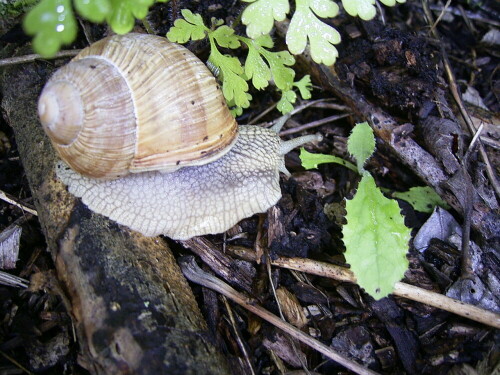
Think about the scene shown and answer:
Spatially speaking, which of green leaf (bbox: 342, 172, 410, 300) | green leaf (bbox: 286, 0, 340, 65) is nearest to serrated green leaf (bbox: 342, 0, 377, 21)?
green leaf (bbox: 286, 0, 340, 65)

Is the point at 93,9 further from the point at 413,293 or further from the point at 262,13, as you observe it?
the point at 413,293

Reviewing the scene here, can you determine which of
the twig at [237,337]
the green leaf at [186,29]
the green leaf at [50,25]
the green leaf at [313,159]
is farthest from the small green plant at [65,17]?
the twig at [237,337]

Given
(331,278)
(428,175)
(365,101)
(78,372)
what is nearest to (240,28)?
(365,101)

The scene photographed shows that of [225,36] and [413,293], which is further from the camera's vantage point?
[225,36]

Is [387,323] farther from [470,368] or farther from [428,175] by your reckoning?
[428,175]

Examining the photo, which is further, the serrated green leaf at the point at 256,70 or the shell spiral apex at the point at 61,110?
the serrated green leaf at the point at 256,70

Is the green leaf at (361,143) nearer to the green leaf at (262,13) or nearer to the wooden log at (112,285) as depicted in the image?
the green leaf at (262,13)

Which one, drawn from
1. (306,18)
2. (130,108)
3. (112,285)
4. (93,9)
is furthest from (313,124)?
(112,285)
